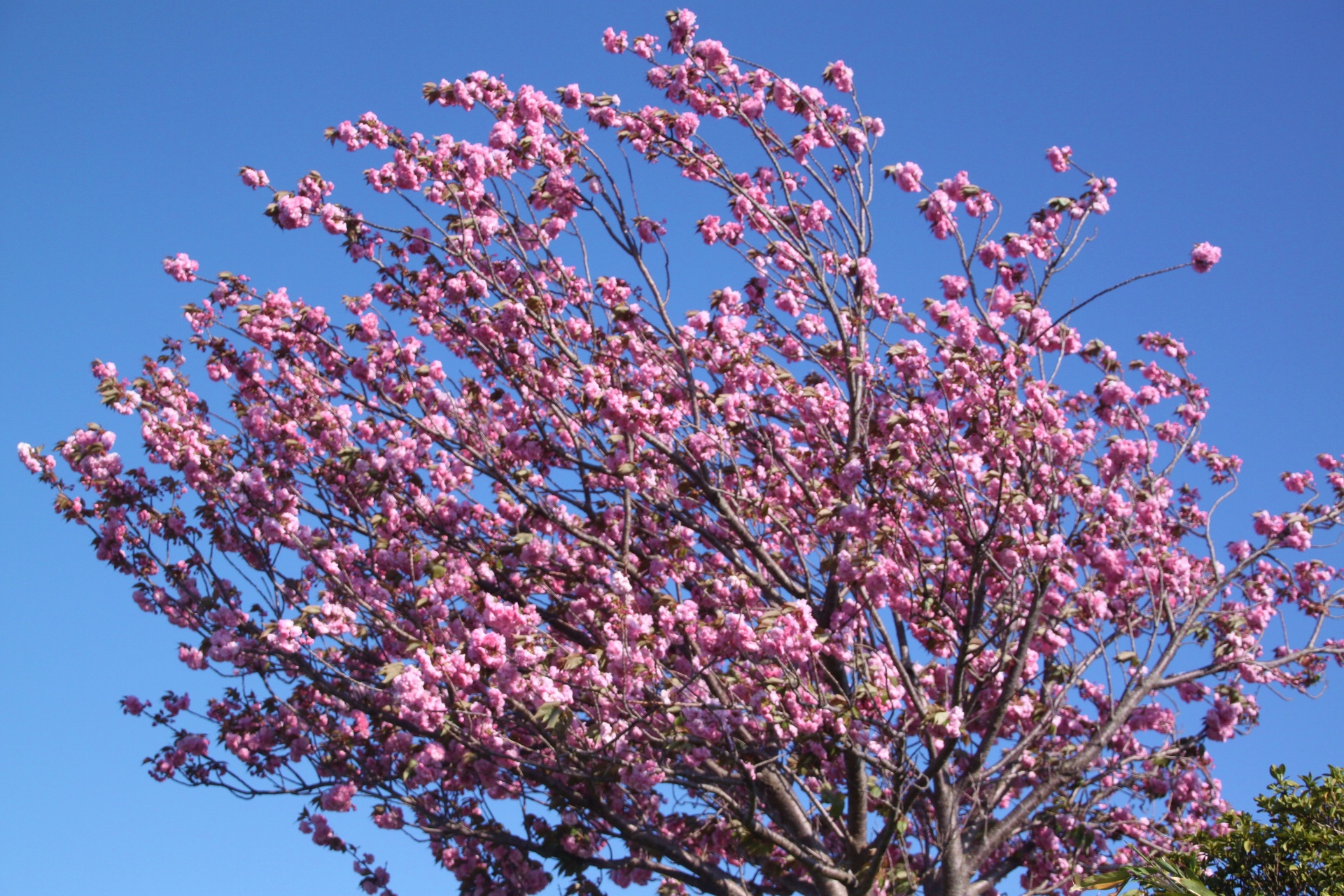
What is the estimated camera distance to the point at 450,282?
862 centimetres

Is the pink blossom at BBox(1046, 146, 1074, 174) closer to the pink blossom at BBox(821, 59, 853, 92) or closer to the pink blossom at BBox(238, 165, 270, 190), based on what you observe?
the pink blossom at BBox(821, 59, 853, 92)

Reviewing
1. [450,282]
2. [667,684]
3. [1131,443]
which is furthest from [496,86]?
[1131,443]

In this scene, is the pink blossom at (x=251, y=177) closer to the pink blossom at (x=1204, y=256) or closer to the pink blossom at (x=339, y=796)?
the pink blossom at (x=339, y=796)

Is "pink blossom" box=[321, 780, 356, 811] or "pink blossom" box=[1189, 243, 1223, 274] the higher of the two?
"pink blossom" box=[1189, 243, 1223, 274]

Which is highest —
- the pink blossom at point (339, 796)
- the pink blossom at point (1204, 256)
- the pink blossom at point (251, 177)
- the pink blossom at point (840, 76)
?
the pink blossom at point (840, 76)

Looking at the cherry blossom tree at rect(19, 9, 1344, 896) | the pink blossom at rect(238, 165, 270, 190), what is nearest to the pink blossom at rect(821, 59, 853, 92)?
the cherry blossom tree at rect(19, 9, 1344, 896)

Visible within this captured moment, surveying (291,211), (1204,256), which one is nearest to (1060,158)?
(1204,256)

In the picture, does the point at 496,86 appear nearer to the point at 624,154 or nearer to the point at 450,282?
the point at 624,154

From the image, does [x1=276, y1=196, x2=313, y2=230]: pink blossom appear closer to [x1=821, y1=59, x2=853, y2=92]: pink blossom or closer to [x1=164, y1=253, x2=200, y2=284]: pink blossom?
[x1=164, y1=253, x2=200, y2=284]: pink blossom

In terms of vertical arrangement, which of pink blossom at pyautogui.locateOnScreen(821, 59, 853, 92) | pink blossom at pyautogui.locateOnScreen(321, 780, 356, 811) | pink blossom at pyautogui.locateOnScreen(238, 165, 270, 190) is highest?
pink blossom at pyautogui.locateOnScreen(821, 59, 853, 92)

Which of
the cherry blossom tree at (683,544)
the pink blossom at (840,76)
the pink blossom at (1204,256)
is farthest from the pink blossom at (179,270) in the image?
the pink blossom at (1204,256)

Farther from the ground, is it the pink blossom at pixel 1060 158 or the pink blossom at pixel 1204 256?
the pink blossom at pixel 1060 158

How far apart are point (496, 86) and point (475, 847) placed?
258 inches

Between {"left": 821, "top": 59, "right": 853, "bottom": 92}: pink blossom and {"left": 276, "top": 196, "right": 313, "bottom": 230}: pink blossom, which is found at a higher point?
{"left": 821, "top": 59, "right": 853, "bottom": 92}: pink blossom
